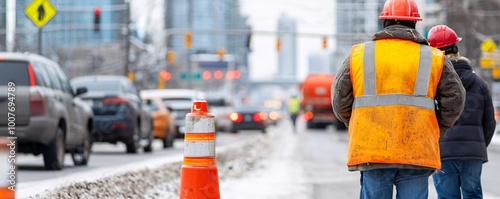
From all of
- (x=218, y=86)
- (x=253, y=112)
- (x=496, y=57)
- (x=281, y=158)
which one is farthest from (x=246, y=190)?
(x=218, y=86)

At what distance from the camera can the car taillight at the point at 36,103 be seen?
14273mm

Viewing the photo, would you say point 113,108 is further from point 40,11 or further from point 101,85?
point 40,11

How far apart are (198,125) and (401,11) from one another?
2.35 meters

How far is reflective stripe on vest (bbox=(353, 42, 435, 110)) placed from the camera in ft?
19.3

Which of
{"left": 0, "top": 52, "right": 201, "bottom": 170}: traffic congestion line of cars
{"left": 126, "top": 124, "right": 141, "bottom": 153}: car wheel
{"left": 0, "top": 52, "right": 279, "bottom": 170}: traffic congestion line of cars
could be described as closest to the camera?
{"left": 0, "top": 52, "right": 201, "bottom": 170}: traffic congestion line of cars

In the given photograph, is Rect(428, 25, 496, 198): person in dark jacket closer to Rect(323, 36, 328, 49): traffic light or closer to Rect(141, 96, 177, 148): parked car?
Rect(141, 96, 177, 148): parked car

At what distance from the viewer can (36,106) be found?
47.0 ft

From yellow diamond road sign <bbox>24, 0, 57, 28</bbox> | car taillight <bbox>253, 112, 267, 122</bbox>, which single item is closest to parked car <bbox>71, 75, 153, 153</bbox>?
yellow diamond road sign <bbox>24, 0, 57, 28</bbox>

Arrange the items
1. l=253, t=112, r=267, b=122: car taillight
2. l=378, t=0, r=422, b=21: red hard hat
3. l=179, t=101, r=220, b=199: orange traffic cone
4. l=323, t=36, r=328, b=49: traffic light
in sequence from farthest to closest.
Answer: l=323, t=36, r=328, b=49: traffic light < l=253, t=112, r=267, b=122: car taillight < l=179, t=101, r=220, b=199: orange traffic cone < l=378, t=0, r=422, b=21: red hard hat

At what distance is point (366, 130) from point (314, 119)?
50303mm

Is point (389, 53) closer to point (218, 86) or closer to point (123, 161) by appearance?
point (123, 161)

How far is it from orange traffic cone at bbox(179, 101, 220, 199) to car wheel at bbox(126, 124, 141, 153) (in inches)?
557

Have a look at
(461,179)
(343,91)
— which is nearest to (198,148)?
(461,179)

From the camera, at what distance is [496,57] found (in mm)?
53438
